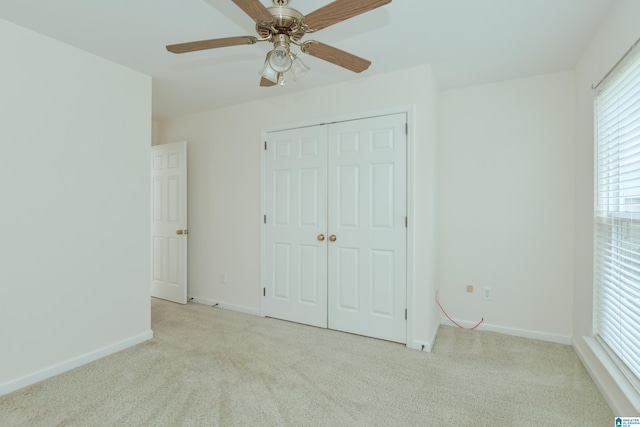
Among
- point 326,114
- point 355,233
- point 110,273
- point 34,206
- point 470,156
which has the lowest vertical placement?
point 110,273

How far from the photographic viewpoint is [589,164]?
7.58ft

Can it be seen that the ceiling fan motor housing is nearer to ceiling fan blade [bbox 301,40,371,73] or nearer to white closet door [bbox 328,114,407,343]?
ceiling fan blade [bbox 301,40,371,73]

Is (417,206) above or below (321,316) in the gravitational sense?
above

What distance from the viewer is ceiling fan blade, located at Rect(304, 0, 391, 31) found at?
123 cm

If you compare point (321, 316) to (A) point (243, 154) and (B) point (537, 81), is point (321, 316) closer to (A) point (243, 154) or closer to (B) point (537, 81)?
(A) point (243, 154)

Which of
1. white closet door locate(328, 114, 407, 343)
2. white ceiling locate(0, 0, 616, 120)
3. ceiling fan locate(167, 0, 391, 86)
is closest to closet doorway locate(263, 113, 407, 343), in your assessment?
white closet door locate(328, 114, 407, 343)

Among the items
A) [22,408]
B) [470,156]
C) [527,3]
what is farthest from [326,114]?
[22,408]

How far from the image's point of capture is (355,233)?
2.92m

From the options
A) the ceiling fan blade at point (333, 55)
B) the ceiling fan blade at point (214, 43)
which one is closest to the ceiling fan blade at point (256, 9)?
the ceiling fan blade at point (214, 43)

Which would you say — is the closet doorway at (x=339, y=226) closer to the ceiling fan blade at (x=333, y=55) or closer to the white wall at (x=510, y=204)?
the white wall at (x=510, y=204)

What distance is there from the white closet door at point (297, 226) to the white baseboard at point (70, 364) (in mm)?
1259

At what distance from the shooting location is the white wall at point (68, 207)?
2.04 meters

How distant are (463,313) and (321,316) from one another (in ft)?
4.74

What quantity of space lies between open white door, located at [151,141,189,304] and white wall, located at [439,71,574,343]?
120 inches
